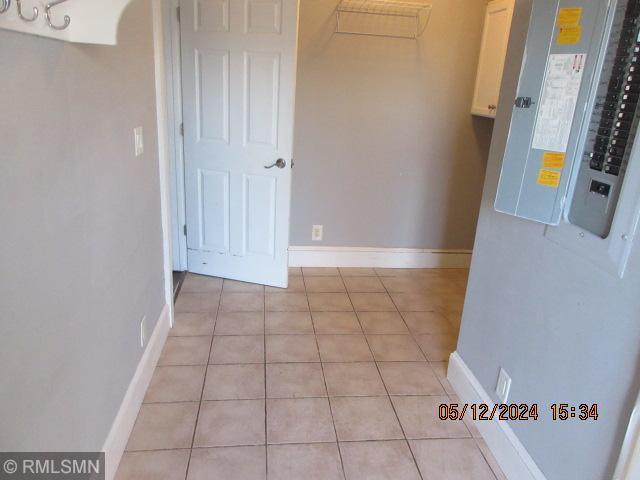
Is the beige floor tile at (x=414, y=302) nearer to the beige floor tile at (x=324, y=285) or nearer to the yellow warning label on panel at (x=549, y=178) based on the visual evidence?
the beige floor tile at (x=324, y=285)

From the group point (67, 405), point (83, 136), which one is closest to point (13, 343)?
point (67, 405)

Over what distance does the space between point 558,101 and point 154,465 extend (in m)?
1.85

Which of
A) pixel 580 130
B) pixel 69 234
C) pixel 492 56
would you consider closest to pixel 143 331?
pixel 69 234

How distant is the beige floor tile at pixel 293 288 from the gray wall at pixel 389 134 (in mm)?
356

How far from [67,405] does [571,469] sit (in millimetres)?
1485

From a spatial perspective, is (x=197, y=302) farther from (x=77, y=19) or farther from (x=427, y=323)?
(x=77, y=19)

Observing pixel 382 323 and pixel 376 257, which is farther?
pixel 376 257

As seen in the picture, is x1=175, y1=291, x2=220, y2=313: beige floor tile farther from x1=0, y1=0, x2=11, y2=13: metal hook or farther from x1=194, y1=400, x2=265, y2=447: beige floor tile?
x1=0, y1=0, x2=11, y2=13: metal hook

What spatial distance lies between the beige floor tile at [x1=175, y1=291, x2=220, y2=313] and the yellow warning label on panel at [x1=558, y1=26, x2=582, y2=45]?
229 centimetres

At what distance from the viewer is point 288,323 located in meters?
2.83

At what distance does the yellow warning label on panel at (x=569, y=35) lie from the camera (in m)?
1.35

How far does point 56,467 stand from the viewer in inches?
49.6

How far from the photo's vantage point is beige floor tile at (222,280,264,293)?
3.22 metres
